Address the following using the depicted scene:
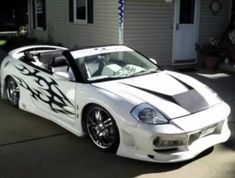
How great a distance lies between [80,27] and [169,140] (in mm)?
9140

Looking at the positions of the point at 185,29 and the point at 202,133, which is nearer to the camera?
the point at 202,133

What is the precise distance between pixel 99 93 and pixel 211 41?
7.32m

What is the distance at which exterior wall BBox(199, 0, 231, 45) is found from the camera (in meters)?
11.5

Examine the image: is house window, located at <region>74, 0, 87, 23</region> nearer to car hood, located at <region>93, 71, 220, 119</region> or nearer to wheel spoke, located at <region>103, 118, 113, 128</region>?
car hood, located at <region>93, 71, 220, 119</region>

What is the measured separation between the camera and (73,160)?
15.2 feet

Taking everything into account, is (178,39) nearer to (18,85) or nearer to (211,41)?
(211,41)

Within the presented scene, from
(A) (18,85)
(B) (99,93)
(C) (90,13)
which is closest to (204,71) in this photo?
(C) (90,13)

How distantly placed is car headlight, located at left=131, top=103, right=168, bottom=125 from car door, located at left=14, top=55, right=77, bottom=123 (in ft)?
3.51

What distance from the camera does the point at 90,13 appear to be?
12133 millimetres

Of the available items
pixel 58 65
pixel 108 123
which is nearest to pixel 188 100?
pixel 108 123

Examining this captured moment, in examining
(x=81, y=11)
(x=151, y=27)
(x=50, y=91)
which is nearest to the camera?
(x=50, y=91)

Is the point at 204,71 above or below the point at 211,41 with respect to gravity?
below

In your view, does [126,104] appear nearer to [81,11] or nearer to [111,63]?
[111,63]

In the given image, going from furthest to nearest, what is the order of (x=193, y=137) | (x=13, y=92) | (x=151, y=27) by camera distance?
(x=151, y=27)
(x=13, y=92)
(x=193, y=137)
